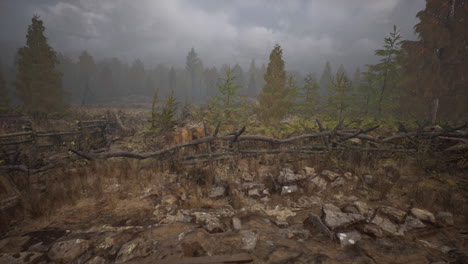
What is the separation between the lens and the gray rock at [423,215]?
104 inches

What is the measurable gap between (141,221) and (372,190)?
4454 mm

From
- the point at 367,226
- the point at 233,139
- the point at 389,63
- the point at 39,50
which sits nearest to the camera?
the point at 367,226

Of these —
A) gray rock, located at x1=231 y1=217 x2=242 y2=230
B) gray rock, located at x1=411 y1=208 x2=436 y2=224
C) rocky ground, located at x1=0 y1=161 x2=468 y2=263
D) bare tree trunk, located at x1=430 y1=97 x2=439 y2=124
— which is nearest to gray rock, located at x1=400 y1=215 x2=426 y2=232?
rocky ground, located at x1=0 y1=161 x2=468 y2=263

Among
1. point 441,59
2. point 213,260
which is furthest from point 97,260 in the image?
point 441,59

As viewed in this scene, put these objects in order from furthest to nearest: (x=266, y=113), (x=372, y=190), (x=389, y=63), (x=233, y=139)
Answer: (x=266, y=113) < (x=389, y=63) < (x=233, y=139) < (x=372, y=190)

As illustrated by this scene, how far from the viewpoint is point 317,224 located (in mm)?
2570

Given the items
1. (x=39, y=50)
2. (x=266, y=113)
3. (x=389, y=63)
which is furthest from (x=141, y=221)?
(x=39, y=50)

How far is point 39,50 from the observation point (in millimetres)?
19625

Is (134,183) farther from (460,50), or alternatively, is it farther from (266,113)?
(460,50)

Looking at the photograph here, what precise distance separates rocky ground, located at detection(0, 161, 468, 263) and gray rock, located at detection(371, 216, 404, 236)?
13 millimetres

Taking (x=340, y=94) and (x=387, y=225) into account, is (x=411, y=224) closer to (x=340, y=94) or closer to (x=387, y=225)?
(x=387, y=225)

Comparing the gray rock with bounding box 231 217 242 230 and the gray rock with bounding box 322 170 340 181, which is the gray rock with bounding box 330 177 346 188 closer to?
the gray rock with bounding box 322 170 340 181

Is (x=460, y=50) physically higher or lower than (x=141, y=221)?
higher

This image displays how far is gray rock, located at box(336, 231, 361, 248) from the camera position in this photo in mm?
2213
